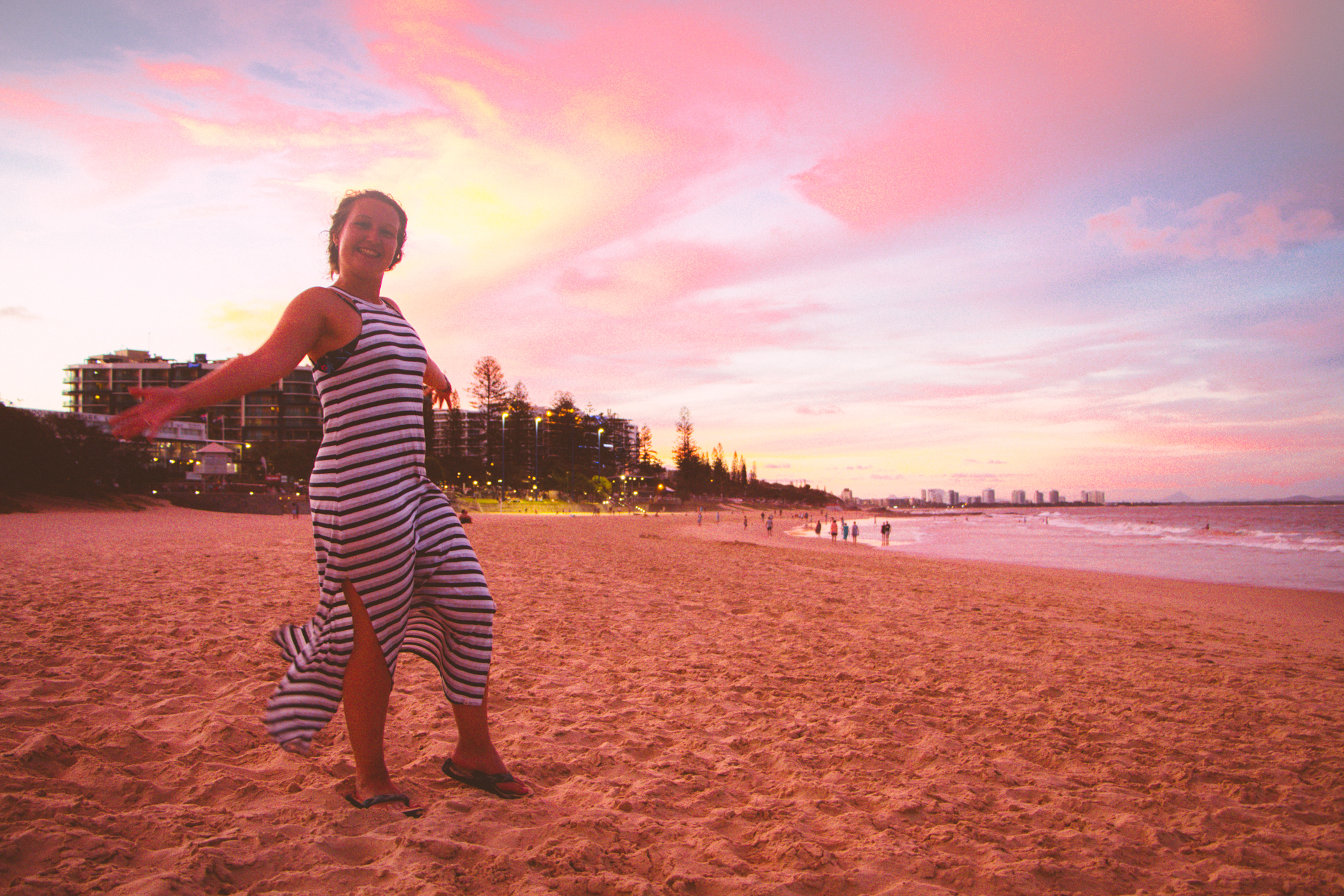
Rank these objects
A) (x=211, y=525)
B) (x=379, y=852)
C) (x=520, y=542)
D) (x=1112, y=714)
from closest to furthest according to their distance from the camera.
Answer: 1. (x=379, y=852)
2. (x=1112, y=714)
3. (x=520, y=542)
4. (x=211, y=525)

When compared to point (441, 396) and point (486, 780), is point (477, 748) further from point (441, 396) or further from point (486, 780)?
point (441, 396)

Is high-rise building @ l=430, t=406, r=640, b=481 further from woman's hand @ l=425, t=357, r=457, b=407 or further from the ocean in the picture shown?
woman's hand @ l=425, t=357, r=457, b=407

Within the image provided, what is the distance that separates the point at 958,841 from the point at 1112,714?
2.07 m

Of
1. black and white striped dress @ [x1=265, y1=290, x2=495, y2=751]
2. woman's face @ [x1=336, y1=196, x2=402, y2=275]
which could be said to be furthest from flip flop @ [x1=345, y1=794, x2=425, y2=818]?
woman's face @ [x1=336, y1=196, x2=402, y2=275]

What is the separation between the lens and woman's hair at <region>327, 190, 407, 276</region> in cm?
219

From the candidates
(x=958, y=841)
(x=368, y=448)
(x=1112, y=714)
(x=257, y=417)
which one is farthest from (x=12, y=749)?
(x=257, y=417)

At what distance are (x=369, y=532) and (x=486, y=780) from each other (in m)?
1.01

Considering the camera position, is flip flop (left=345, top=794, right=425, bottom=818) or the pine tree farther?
the pine tree

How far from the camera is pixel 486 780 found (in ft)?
7.53

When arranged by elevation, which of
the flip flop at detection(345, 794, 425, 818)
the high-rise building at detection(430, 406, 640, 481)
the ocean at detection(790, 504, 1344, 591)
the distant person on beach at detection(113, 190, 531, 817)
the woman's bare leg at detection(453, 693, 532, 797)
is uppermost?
the high-rise building at detection(430, 406, 640, 481)

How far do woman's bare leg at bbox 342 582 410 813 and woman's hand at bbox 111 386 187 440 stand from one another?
2.10ft

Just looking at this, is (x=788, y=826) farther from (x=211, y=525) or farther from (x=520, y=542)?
(x=211, y=525)

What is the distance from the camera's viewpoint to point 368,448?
76.7 inches

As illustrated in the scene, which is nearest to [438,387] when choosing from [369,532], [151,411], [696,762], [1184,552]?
[369,532]
